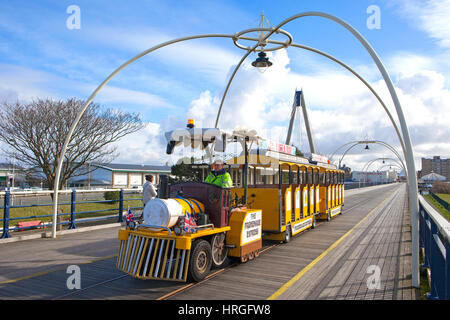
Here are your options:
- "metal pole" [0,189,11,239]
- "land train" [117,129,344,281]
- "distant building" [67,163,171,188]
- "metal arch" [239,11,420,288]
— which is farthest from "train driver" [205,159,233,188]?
"distant building" [67,163,171,188]

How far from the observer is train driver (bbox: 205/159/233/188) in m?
7.64

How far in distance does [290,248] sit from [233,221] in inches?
110

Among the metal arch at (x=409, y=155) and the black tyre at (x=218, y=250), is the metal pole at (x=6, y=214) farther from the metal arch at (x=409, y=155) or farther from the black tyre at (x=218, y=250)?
the metal arch at (x=409, y=155)

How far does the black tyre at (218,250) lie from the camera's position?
6.91m

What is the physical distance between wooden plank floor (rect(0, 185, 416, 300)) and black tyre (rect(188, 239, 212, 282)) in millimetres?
192

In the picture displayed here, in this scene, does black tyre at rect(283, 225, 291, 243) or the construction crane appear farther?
the construction crane

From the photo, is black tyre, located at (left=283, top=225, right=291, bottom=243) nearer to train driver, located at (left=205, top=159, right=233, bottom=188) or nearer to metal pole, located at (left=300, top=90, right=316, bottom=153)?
train driver, located at (left=205, top=159, right=233, bottom=188)

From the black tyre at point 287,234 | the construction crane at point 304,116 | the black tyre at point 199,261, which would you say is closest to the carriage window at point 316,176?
the black tyre at point 287,234

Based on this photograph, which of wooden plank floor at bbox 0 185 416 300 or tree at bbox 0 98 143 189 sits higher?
tree at bbox 0 98 143 189

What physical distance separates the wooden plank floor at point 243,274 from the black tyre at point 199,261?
7.6 inches

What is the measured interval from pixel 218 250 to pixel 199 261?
32.4 inches

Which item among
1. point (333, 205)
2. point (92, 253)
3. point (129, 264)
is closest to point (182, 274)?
point (129, 264)

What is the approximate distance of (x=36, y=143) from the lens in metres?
13.3
